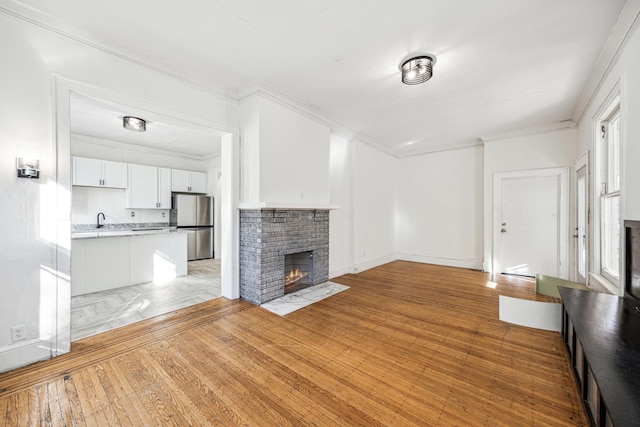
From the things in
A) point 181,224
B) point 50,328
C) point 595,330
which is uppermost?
point 181,224

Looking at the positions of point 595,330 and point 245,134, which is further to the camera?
point 245,134

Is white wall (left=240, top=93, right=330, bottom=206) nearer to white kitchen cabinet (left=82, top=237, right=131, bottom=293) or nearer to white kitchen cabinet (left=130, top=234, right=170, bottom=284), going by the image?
white kitchen cabinet (left=130, top=234, right=170, bottom=284)

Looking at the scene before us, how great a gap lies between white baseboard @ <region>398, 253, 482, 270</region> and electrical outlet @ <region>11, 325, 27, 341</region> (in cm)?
661

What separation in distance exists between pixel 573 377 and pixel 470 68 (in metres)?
3.09

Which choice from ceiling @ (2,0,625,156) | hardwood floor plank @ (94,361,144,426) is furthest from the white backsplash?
hardwood floor plank @ (94,361,144,426)

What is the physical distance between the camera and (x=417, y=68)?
2.84 m

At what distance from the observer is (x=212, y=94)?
3461 millimetres

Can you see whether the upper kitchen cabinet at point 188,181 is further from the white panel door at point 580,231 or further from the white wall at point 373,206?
the white panel door at point 580,231

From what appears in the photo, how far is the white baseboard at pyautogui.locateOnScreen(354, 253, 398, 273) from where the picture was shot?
5430 mm

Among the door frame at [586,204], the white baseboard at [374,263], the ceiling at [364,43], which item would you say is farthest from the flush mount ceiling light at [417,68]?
the white baseboard at [374,263]

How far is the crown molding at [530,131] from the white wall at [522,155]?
0.05 metres

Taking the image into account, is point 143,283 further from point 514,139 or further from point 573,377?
point 514,139

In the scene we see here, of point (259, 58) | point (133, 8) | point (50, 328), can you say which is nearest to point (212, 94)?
point (259, 58)

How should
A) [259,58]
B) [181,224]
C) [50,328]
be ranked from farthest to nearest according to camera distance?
[181,224] < [259,58] < [50,328]
